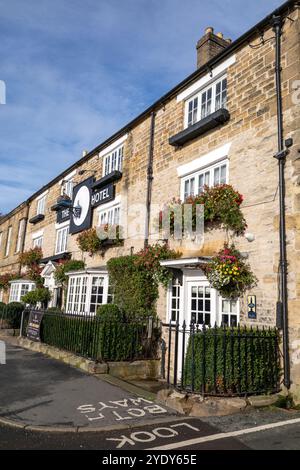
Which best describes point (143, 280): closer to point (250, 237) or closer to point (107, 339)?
point (107, 339)

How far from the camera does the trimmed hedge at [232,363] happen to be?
20.4ft

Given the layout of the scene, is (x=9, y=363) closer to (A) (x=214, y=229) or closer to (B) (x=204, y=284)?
(B) (x=204, y=284)

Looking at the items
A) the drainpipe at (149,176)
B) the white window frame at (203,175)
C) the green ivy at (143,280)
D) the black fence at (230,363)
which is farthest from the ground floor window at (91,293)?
the black fence at (230,363)

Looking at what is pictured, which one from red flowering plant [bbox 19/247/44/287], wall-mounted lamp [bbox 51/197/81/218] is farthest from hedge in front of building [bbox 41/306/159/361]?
red flowering plant [bbox 19/247/44/287]

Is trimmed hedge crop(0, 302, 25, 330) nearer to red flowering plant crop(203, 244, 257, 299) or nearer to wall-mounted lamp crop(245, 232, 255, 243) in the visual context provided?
red flowering plant crop(203, 244, 257, 299)

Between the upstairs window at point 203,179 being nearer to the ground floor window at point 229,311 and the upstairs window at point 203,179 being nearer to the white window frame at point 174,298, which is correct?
the white window frame at point 174,298

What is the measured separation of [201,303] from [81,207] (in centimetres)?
861

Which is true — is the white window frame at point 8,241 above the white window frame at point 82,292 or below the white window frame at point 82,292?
above

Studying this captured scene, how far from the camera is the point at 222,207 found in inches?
329

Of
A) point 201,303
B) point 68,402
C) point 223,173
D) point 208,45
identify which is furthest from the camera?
point 208,45

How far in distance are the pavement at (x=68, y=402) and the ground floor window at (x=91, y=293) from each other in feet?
12.8

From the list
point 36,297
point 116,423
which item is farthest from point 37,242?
point 116,423
